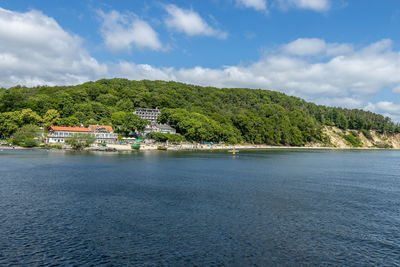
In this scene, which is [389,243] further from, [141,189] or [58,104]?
[58,104]

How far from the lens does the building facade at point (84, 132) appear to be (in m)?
122

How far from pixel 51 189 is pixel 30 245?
19007mm

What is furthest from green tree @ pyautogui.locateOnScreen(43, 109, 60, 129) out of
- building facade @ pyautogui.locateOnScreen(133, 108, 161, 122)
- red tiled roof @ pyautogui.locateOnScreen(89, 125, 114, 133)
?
building facade @ pyautogui.locateOnScreen(133, 108, 161, 122)

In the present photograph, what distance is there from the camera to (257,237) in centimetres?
2150

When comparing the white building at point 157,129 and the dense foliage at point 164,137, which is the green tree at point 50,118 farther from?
the dense foliage at point 164,137

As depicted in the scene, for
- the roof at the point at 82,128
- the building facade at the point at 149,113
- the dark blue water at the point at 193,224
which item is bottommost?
the dark blue water at the point at 193,224

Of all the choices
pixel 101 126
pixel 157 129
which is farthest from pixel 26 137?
pixel 157 129

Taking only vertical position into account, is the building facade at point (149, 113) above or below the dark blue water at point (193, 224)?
above

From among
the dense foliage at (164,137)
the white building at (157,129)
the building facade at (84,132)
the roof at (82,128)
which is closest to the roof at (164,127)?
the white building at (157,129)

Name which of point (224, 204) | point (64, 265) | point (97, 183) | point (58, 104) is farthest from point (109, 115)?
point (64, 265)

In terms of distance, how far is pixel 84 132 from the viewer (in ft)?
419

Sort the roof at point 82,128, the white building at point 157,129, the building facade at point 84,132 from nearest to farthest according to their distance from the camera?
the building facade at point 84,132
the roof at point 82,128
the white building at point 157,129

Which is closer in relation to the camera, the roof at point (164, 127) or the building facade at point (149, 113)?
the roof at point (164, 127)

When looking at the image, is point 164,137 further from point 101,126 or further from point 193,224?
point 193,224
